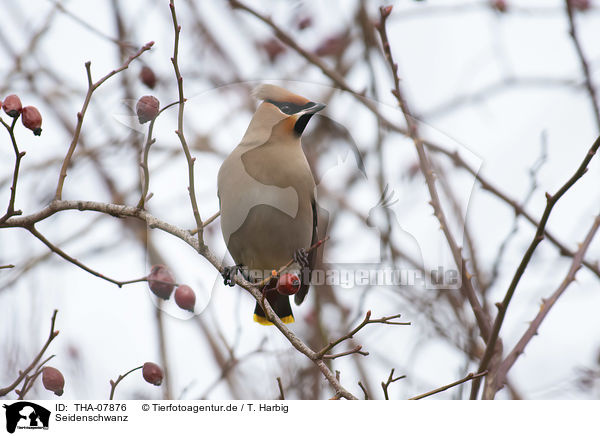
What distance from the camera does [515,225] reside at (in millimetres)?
2312

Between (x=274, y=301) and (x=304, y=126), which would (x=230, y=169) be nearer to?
(x=304, y=126)

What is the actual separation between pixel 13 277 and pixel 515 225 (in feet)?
7.59

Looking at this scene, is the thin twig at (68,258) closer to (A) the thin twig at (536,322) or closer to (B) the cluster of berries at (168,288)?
(B) the cluster of berries at (168,288)

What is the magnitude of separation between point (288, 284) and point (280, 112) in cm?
43

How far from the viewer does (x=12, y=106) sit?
193 centimetres

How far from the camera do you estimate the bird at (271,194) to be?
1.80 metres

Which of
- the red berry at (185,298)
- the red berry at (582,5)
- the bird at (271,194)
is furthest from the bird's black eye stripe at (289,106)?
the red berry at (582,5)

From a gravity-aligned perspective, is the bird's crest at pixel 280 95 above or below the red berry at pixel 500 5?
below
